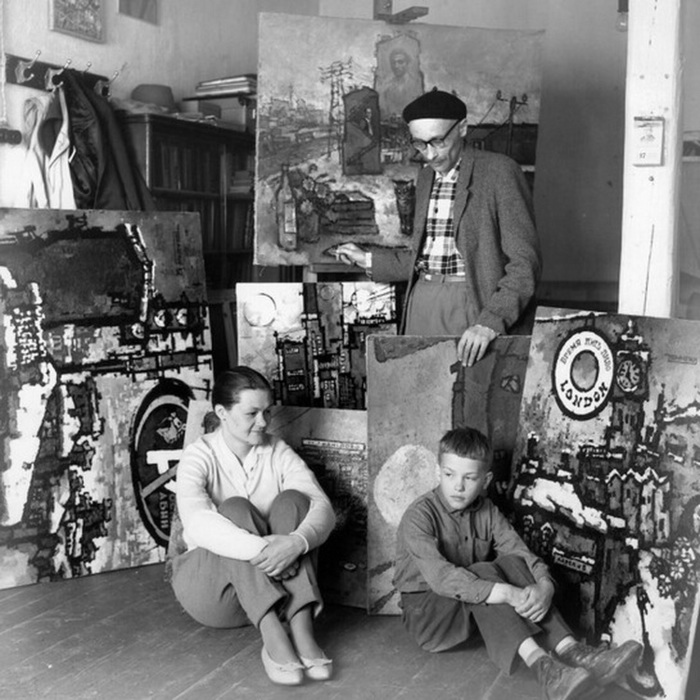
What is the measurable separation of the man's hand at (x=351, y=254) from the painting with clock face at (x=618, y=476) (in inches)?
37.1

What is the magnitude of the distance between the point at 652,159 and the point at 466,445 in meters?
1.00

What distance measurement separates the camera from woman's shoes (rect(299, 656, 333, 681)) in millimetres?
2623

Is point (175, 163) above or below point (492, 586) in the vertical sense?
above

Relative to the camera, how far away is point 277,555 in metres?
2.70

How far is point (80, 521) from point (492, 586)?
4.81 ft

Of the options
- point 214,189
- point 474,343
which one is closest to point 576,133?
point 214,189

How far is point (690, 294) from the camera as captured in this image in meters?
5.08

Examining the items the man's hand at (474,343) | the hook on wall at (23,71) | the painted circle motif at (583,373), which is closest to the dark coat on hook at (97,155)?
the hook on wall at (23,71)

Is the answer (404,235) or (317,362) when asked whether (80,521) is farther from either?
(404,235)

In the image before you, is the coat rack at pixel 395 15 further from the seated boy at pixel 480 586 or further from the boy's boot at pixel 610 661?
the boy's boot at pixel 610 661

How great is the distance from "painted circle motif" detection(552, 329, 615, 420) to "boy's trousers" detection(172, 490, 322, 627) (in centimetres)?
81

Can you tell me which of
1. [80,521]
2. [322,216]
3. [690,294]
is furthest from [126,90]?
[690,294]

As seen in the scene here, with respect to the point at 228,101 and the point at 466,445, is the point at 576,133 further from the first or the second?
the point at 466,445

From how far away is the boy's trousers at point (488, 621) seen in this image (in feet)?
8.62
